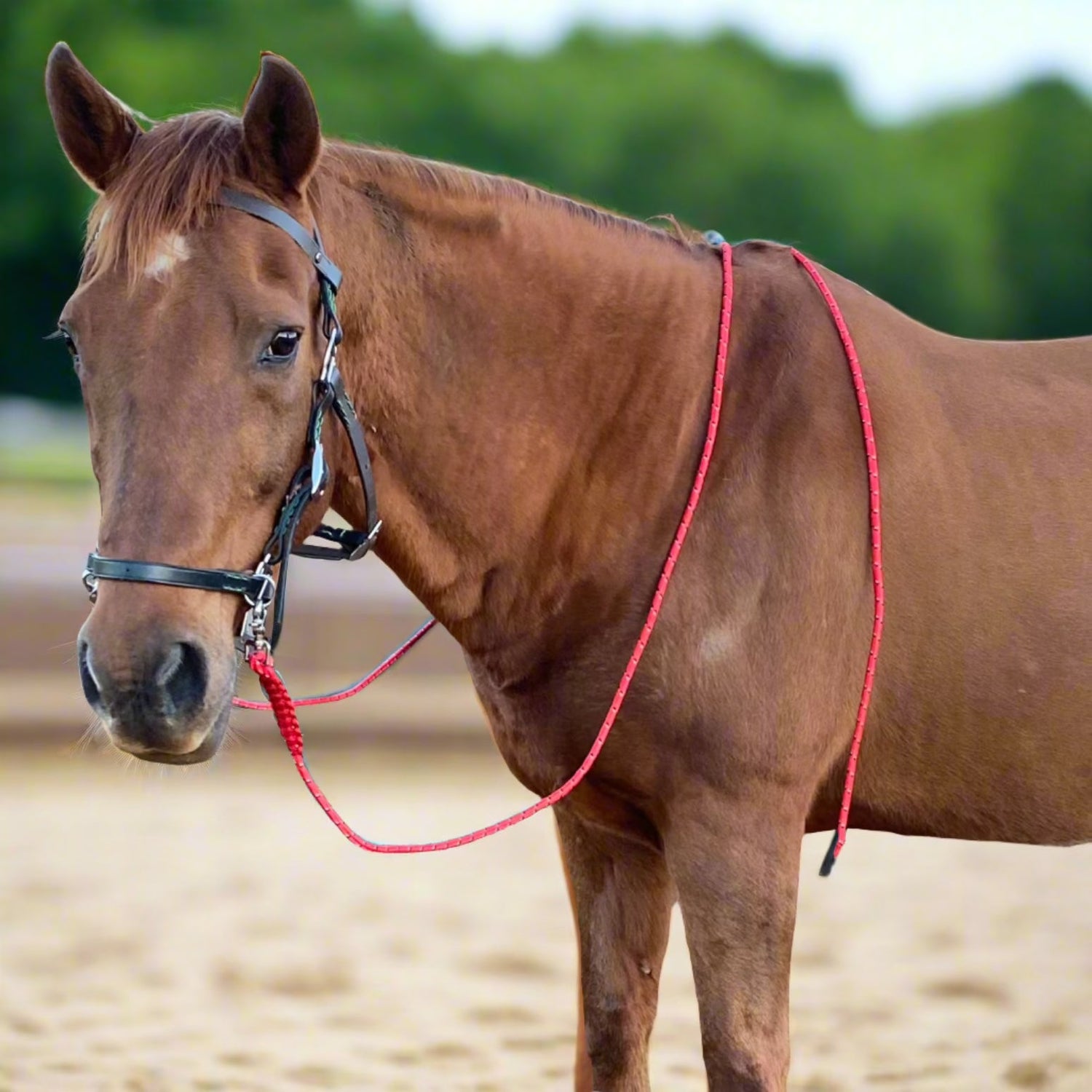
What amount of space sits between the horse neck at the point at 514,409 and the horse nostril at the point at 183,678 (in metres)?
0.50

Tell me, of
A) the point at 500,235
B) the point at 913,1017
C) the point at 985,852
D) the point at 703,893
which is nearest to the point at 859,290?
the point at 500,235

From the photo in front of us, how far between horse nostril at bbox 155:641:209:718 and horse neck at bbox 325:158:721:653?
500mm

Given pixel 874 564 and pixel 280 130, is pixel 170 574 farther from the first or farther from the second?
pixel 874 564

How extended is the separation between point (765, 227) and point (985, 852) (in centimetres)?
3639

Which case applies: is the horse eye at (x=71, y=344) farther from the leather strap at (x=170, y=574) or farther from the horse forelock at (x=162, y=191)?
the leather strap at (x=170, y=574)

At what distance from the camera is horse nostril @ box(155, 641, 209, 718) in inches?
96.0

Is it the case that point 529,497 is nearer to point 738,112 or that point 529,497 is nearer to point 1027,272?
point 738,112

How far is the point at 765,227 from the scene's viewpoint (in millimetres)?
42438

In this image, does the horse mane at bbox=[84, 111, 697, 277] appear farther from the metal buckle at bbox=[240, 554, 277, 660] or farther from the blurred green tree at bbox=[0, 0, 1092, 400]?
the blurred green tree at bbox=[0, 0, 1092, 400]

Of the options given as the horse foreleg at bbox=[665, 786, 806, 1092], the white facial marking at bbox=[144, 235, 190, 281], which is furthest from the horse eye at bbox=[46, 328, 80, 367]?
the horse foreleg at bbox=[665, 786, 806, 1092]

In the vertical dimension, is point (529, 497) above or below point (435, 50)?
above

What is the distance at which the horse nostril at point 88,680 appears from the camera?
2.43 metres

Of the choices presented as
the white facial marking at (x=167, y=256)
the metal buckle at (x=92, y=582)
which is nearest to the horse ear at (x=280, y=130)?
the white facial marking at (x=167, y=256)

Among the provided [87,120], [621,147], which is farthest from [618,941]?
[621,147]
